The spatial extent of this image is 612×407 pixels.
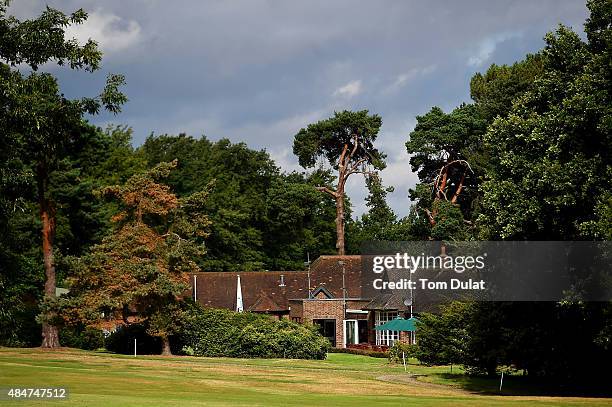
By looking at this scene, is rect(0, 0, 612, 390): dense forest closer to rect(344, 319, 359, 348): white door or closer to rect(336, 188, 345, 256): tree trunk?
rect(336, 188, 345, 256): tree trunk

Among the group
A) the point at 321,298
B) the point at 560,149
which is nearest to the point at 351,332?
the point at 321,298

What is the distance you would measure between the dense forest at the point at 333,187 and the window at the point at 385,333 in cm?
670

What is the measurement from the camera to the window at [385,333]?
6334cm

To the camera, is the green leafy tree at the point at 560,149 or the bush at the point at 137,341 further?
the bush at the point at 137,341

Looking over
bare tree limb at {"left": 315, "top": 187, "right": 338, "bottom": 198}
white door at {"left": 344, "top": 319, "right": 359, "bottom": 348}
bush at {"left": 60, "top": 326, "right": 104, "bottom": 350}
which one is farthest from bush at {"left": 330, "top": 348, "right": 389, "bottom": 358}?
bare tree limb at {"left": 315, "top": 187, "right": 338, "bottom": 198}

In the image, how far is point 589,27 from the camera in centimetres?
3030

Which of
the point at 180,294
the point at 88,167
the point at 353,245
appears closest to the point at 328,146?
the point at 353,245

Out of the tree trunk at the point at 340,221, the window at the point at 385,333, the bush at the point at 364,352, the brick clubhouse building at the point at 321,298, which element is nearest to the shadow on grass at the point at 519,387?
the bush at the point at 364,352

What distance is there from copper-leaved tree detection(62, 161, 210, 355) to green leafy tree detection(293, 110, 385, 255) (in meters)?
30.9

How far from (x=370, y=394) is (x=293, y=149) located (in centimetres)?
5773

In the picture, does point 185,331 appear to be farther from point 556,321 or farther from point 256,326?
point 556,321

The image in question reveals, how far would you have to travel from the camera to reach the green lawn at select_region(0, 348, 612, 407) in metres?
22.6

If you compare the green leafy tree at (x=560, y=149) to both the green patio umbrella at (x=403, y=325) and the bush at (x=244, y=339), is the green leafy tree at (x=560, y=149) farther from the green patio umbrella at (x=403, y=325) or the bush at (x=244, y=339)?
the bush at (x=244, y=339)

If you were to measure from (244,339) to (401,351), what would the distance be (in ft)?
30.9
